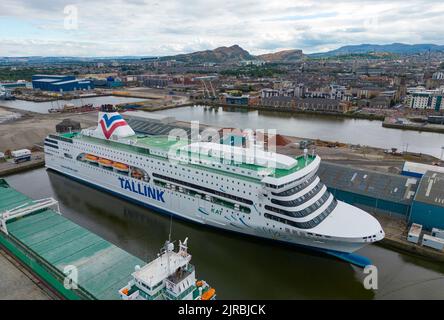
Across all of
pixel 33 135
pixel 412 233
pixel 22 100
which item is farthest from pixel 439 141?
pixel 22 100

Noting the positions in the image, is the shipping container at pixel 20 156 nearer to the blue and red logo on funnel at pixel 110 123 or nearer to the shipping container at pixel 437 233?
the blue and red logo on funnel at pixel 110 123

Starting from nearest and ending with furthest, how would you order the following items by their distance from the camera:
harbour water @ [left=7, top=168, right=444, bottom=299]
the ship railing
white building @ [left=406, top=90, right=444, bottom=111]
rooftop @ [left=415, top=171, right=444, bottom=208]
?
harbour water @ [left=7, top=168, right=444, bottom=299]
the ship railing
rooftop @ [left=415, top=171, right=444, bottom=208]
white building @ [left=406, top=90, right=444, bottom=111]

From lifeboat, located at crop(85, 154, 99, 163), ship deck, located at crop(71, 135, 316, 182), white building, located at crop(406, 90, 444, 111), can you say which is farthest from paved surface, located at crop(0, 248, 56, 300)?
white building, located at crop(406, 90, 444, 111)

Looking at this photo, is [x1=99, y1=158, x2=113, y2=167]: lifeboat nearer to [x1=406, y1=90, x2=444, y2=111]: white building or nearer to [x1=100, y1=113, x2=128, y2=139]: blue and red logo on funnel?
[x1=100, y1=113, x2=128, y2=139]: blue and red logo on funnel

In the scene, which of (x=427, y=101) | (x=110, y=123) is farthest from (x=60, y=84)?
(x=427, y=101)

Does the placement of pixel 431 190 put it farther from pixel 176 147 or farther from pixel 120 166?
pixel 120 166

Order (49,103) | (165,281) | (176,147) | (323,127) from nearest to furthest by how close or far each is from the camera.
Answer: (165,281)
(176,147)
(323,127)
(49,103)
